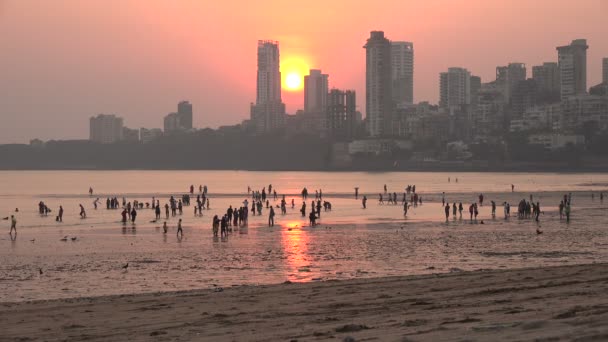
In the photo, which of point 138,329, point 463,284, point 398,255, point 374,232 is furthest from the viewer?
point 374,232

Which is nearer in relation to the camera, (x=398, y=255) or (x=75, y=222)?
(x=398, y=255)

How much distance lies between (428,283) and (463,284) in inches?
46.5

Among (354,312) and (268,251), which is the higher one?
(354,312)

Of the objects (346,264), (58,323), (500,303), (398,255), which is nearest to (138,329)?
(58,323)

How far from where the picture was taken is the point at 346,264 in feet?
91.7

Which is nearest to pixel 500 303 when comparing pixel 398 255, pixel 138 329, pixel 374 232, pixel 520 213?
pixel 138 329

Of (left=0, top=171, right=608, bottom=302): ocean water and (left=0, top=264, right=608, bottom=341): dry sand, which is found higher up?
(left=0, top=264, right=608, bottom=341): dry sand

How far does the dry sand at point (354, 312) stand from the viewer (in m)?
11.6

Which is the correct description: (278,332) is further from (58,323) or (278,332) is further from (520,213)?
(520,213)

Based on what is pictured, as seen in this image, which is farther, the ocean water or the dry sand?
the ocean water

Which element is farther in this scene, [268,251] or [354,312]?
[268,251]

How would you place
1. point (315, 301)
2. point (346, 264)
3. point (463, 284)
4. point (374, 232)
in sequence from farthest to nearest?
point (374, 232)
point (346, 264)
point (463, 284)
point (315, 301)

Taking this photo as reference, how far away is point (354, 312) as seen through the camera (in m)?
15.0

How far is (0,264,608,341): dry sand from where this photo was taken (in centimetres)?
1158
